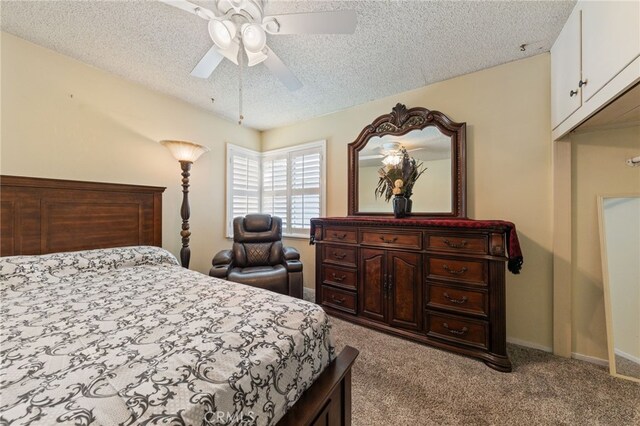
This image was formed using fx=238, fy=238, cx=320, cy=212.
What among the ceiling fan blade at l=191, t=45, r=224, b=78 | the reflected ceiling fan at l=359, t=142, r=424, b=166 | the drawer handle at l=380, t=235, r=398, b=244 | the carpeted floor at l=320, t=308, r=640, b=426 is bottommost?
the carpeted floor at l=320, t=308, r=640, b=426

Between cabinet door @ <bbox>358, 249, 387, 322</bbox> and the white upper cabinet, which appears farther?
cabinet door @ <bbox>358, 249, 387, 322</bbox>

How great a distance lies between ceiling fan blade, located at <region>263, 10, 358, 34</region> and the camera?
47.5 inches

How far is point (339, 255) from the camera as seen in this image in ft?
8.39

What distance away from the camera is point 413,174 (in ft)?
8.21

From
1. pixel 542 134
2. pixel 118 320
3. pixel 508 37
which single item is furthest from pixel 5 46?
pixel 542 134

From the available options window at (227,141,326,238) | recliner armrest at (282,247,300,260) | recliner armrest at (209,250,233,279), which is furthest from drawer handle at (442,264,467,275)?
recliner armrest at (209,250,233,279)

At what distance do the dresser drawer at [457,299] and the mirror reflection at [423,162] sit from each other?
0.81 m

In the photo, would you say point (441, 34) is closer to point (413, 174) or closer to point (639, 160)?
point (413, 174)

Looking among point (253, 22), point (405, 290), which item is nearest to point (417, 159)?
point (405, 290)

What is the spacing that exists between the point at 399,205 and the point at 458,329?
117cm

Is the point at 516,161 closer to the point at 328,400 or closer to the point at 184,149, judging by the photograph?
the point at 328,400

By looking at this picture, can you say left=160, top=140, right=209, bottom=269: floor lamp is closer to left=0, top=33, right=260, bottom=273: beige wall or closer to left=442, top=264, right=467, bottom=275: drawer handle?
left=0, top=33, right=260, bottom=273: beige wall

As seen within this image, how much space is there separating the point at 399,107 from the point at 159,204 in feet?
9.35

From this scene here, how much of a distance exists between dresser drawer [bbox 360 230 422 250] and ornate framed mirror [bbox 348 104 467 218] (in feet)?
1.52
